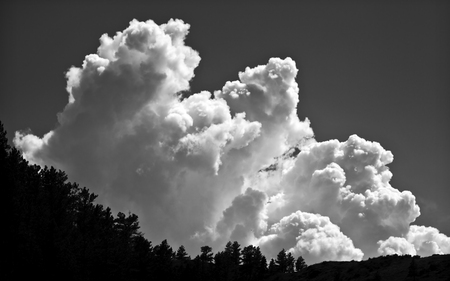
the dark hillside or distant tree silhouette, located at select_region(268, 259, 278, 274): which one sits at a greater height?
distant tree silhouette, located at select_region(268, 259, 278, 274)

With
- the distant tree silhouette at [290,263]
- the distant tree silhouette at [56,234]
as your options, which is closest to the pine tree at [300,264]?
the distant tree silhouette at [290,263]

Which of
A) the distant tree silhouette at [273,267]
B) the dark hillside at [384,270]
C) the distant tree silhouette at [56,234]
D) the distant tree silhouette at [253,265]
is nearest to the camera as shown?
the distant tree silhouette at [56,234]

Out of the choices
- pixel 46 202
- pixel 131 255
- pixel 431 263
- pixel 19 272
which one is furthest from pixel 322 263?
pixel 19 272

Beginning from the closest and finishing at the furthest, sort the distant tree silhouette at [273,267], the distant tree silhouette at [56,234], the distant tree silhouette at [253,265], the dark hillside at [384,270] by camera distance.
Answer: the distant tree silhouette at [56,234]
the dark hillside at [384,270]
the distant tree silhouette at [253,265]
the distant tree silhouette at [273,267]

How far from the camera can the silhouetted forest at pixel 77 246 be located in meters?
51.6

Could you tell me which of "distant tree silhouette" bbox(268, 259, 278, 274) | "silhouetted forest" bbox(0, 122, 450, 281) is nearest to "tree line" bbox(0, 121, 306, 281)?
"silhouetted forest" bbox(0, 122, 450, 281)

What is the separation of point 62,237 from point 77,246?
8792mm

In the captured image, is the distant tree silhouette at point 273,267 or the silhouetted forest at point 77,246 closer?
the silhouetted forest at point 77,246

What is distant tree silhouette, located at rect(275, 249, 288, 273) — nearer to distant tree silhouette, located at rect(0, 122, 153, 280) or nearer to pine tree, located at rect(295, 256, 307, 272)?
pine tree, located at rect(295, 256, 307, 272)

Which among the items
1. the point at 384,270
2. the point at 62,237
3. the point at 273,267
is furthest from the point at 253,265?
the point at 62,237

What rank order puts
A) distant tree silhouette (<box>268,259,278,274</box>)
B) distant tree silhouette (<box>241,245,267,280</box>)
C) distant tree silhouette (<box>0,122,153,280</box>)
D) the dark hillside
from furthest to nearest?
distant tree silhouette (<box>268,259,278,274</box>) → distant tree silhouette (<box>241,245,267,280</box>) → the dark hillside → distant tree silhouette (<box>0,122,153,280</box>)

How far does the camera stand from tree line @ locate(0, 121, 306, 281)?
50.8 m

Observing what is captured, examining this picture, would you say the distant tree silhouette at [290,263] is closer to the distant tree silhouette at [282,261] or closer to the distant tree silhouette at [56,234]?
the distant tree silhouette at [282,261]

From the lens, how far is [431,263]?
98812 millimetres
